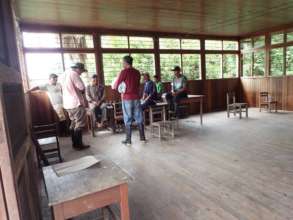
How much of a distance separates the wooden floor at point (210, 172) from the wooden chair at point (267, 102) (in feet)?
7.74

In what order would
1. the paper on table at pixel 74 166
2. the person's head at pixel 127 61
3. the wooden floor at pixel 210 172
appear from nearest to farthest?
the paper on table at pixel 74 166, the wooden floor at pixel 210 172, the person's head at pixel 127 61

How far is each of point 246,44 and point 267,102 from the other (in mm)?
2339

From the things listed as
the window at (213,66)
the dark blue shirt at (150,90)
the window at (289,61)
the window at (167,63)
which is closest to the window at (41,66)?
the dark blue shirt at (150,90)

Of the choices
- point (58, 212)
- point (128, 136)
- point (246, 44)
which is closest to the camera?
point (58, 212)

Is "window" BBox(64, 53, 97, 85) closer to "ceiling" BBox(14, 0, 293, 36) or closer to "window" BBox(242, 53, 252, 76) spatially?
"ceiling" BBox(14, 0, 293, 36)

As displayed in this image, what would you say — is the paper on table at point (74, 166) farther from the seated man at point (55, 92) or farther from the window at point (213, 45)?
the window at point (213, 45)

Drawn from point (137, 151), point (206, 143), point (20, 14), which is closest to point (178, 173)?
point (137, 151)

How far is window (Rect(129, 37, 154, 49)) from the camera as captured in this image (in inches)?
249

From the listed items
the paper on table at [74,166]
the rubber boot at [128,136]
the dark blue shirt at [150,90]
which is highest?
the dark blue shirt at [150,90]

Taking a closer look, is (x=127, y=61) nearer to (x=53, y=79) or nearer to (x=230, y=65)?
(x=53, y=79)

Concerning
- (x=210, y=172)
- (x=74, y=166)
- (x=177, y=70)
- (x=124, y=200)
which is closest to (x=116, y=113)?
(x=177, y=70)

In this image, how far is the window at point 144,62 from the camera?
6.43 metres

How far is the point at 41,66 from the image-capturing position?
5.23 meters

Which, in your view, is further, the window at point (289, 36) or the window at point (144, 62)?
the window at point (289, 36)
